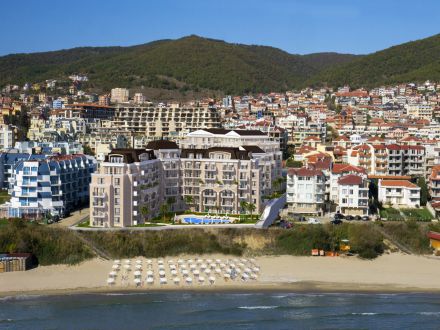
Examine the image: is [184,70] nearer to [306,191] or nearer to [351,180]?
[306,191]

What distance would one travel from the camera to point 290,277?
3509 centimetres

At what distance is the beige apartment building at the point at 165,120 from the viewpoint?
80.4 m

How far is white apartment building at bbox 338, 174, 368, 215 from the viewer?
147 ft

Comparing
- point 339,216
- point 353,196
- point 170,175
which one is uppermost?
point 170,175

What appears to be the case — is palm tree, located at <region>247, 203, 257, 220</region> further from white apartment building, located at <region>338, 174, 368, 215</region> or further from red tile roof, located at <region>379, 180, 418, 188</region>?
red tile roof, located at <region>379, 180, 418, 188</region>

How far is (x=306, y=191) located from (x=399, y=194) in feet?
23.4

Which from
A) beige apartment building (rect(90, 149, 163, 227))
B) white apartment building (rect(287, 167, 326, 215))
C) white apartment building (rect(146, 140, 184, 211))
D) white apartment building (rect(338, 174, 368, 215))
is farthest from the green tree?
beige apartment building (rect(90, 149, 163, 227))

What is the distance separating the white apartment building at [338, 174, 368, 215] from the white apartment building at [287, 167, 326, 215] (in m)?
1.25

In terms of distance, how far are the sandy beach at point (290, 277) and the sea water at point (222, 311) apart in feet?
3.17

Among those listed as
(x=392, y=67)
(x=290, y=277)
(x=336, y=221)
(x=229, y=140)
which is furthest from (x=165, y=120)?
(x=392, y=67)

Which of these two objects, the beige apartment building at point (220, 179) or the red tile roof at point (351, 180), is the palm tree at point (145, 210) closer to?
the beige apartment building at point (220, 179)

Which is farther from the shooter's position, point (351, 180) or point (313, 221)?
point (351, 180)

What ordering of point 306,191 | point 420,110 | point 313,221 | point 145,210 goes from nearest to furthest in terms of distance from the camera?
1. point 145,210
2. point 313,221
3. point 306,191
4. point 420,110

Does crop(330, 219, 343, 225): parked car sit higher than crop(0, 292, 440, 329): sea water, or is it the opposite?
crop(330, 219, 343, 225): parked car
